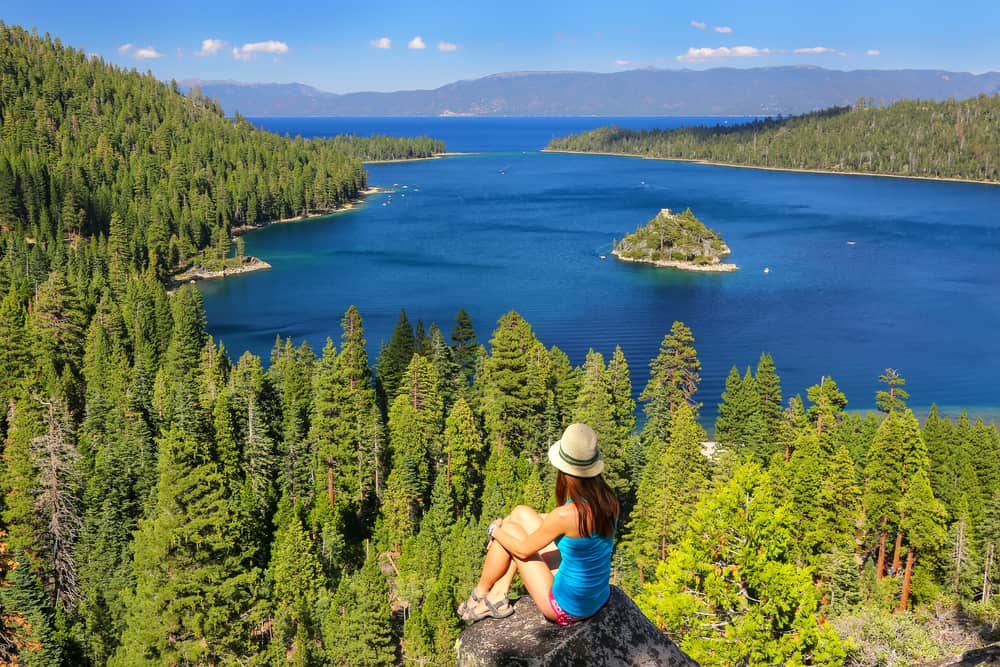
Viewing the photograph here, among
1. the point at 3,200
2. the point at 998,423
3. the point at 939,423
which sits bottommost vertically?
the point at 998,423

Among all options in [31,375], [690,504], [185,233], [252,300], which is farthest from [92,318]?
[185,233]

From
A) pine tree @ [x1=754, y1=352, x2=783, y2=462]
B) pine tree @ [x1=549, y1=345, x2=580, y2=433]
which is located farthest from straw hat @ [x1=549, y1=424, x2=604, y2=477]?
pine tree @ [x1=549, y1=345, x2=580, y2=433]

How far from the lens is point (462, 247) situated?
12731cm

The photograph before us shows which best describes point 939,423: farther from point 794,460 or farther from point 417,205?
point 417,205

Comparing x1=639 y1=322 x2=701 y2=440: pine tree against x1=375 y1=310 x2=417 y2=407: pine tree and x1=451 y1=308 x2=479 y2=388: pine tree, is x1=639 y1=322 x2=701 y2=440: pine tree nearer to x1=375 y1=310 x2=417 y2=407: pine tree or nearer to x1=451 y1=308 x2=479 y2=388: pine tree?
x1=451 y1=308 x2=479 y2=388: pine tree

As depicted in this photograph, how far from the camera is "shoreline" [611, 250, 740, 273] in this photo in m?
113

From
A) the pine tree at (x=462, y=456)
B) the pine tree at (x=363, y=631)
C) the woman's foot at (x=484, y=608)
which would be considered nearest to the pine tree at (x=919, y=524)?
the pine tree at (x=462, y=456)

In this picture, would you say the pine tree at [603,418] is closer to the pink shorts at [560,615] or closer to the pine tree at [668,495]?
the pine tree at [668,495]

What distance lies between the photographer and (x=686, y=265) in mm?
116000

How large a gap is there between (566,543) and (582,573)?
29cm

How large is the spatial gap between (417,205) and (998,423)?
131 metres

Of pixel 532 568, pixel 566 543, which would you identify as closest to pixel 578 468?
pixel 566 543

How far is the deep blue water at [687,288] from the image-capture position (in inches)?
2921

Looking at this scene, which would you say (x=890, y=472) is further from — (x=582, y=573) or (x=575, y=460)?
(x=575, y=460)
